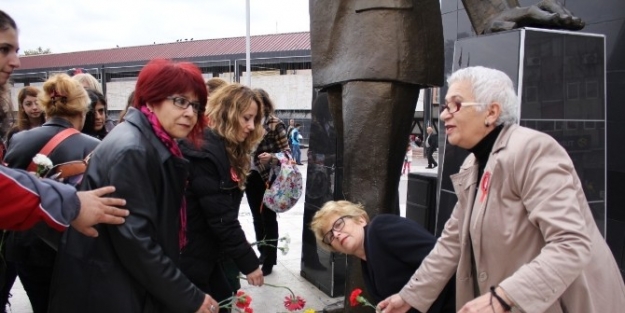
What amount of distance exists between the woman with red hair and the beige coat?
960mm

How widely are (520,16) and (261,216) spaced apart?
3107 millimetres

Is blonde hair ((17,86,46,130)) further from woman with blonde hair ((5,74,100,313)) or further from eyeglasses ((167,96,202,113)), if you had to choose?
eyeglasses ((167,96,202,113))

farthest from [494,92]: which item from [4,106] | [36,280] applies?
[36,280]

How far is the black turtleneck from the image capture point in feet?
5.94

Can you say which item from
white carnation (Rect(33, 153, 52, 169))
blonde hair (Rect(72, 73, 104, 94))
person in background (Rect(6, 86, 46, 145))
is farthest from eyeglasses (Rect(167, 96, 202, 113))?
person in background (Rect(6, 86, 46, 145))

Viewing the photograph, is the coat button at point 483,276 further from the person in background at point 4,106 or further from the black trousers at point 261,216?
the black trousers at point 261,216

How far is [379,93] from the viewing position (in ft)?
9.55

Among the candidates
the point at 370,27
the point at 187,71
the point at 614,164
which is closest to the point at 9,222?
the point at 187,71

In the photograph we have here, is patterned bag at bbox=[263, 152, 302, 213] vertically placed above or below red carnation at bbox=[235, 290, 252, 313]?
above

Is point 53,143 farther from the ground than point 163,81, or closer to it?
closer to it

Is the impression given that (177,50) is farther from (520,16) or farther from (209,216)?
(520,16)

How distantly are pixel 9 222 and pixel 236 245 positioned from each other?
1146 mm

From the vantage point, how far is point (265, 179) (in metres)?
4.83

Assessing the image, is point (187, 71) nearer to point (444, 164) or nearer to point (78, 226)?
point (78, 226)
